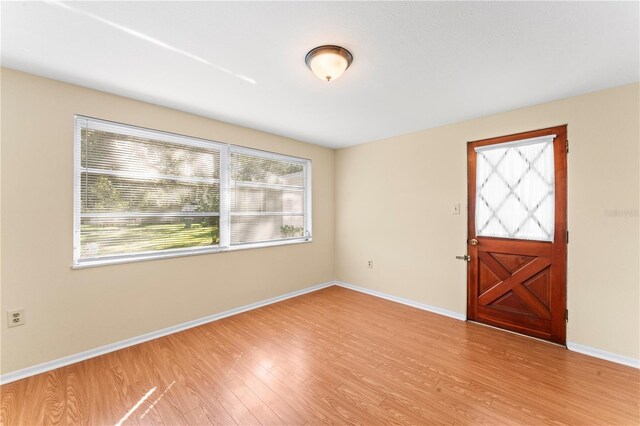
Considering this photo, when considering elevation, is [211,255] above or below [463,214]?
below

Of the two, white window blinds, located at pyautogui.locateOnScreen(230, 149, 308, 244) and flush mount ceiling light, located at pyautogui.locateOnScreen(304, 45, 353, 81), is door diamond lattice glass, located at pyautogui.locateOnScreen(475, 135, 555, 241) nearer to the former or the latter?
flush mount ceiling light, located at pyautogui.locateOnScreen(304, 45, 353, 81)

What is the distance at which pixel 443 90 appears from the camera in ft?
7.99

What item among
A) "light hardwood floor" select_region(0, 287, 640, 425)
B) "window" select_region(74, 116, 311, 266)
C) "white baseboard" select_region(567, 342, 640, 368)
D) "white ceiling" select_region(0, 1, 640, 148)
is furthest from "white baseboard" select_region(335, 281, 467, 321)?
"white ceiling" select_region(0, 1, 640, 148)

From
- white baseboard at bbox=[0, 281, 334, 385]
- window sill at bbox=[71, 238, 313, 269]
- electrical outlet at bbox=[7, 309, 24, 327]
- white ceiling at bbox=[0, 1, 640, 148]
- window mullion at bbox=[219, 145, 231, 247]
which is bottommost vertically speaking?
white baseboard at bbox=[0, 281, 334, 385]

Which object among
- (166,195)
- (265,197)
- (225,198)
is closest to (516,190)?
(265,197)

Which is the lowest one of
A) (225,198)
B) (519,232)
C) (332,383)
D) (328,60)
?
(332,383)

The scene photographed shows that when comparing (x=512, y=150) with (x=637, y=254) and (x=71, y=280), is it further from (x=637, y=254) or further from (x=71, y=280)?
(x=71, y=280)

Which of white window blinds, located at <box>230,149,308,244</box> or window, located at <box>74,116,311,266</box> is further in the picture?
white window blinds, located at <box>230,149,308,244</box>

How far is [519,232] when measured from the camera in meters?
2.90

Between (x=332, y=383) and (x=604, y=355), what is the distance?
8.41ft

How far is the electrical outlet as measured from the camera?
206 centimetres

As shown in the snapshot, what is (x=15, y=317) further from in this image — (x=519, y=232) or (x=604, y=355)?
(x=604, y=355)

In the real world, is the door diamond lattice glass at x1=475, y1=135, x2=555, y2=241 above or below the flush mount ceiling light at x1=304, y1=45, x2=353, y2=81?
below

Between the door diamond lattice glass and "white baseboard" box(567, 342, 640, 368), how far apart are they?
1.06 metres
